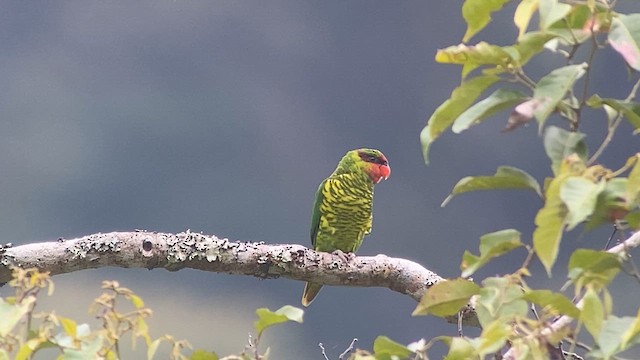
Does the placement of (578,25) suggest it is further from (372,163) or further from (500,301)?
(372,163)

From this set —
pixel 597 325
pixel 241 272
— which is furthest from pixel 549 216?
pixel 241 272

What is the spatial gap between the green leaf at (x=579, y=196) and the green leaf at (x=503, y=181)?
0.16 meters

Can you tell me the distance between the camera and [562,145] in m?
0.72

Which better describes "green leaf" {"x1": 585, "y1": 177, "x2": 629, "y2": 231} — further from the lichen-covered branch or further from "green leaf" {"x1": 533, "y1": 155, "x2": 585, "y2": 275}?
the lichen-covered branch

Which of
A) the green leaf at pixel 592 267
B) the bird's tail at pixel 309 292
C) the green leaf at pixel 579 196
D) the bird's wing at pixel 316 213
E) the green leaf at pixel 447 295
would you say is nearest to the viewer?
the green leaf at pixel 579 196

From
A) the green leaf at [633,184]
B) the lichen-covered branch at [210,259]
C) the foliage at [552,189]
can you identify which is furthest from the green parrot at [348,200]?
the green leaf at [633,184]

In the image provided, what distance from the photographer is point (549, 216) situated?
63cm

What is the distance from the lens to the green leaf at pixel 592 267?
68cm

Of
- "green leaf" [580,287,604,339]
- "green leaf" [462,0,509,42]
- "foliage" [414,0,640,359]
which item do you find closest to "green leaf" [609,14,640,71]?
"foliage" [414,0,640,359]

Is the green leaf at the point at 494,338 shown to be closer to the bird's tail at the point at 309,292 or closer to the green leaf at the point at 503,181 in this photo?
the green leaf at the point at 503,181

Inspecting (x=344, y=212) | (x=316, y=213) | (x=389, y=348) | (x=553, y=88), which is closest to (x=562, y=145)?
(x=553, y=88)

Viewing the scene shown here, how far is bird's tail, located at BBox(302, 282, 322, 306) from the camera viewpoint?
240cm

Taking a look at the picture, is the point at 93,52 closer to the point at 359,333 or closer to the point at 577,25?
the point at 359,333

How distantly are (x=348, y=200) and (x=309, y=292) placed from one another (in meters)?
0.31
